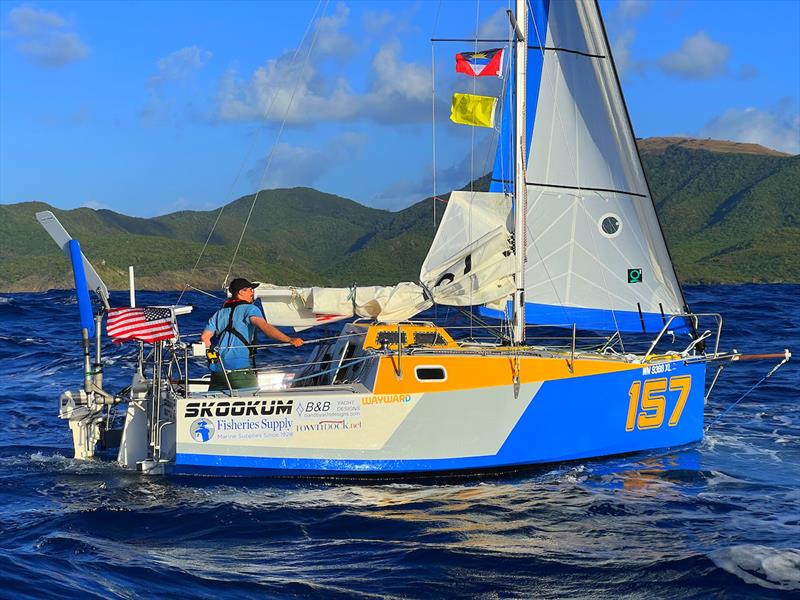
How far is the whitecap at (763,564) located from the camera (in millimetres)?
8500

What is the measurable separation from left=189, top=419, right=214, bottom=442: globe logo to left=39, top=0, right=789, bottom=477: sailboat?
0.06 feet

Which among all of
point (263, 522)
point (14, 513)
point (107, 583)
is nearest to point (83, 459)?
point (14, 513)

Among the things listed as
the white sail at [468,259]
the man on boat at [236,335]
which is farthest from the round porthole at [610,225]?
the man on boat at [236,335]

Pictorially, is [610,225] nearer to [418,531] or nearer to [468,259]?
[468,259]

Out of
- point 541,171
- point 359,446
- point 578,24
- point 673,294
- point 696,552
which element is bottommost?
point 696,552

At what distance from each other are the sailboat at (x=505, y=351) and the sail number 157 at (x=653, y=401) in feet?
0.10

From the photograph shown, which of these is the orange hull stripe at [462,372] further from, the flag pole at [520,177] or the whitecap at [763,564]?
the whitecap at [763,564]

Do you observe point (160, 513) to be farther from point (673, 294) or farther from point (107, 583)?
point (673, 294)

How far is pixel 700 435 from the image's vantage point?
555 inches

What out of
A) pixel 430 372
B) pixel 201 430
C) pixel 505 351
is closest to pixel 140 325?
pixel 201 430

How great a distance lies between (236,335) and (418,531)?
4.14 metres

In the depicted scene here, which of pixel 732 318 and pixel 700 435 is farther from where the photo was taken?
pixel 732 318

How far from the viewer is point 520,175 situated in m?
13.7

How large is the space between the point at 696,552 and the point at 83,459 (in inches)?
314
